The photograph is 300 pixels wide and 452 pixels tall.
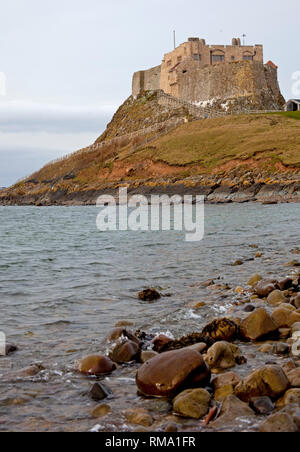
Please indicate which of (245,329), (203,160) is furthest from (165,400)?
(203,160)

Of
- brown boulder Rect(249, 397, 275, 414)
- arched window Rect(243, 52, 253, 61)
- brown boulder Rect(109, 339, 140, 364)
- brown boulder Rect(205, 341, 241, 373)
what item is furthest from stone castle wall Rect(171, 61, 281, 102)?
brown boulder Rect(249, 397, 275, 414)

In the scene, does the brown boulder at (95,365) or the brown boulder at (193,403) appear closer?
the brown boulder at (193,403)

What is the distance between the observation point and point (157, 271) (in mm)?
13844

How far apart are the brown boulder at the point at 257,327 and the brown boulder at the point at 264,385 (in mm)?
1973

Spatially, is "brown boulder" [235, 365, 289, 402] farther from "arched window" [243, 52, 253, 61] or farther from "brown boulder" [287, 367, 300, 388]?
"arched window" [243, 52, 253, 61]

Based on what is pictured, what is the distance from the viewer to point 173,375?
5.21 meters

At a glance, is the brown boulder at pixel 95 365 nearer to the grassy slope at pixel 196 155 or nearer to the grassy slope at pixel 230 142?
the grassy slope at pixel 196 155

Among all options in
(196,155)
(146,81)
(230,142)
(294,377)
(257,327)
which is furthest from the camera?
(146,81)

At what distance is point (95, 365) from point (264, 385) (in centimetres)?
231

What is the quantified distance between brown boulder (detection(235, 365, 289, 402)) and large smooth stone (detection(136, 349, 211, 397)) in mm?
489

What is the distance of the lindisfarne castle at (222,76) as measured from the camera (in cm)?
9175

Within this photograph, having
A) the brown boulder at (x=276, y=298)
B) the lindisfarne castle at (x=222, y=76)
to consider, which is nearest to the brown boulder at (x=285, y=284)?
the brown boulder at (x=276, y=298)

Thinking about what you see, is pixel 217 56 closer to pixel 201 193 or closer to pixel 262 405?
pixel 201 193

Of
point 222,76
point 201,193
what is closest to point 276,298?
point 201,193
